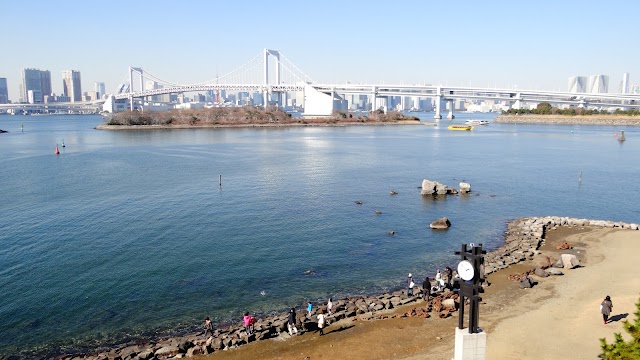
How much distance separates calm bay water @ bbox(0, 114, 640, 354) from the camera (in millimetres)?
12672

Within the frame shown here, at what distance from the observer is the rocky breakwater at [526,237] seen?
15500 millimetres

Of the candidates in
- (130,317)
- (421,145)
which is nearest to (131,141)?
(421,145)

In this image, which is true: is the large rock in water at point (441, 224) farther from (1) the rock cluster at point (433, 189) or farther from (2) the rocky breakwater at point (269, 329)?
(2) the rocky breakwater at point (269, 329)

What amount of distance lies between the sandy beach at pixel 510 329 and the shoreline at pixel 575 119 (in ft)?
335

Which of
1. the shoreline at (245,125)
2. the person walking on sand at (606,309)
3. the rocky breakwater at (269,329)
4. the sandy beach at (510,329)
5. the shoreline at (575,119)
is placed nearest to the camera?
the sandy beach at (510,329)

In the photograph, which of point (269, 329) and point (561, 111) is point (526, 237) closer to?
point (269, 329)

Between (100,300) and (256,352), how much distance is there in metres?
5.67

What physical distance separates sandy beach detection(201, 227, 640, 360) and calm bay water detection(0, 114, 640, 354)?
2.37 meters

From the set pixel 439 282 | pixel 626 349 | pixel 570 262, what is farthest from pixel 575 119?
pixel 626 349

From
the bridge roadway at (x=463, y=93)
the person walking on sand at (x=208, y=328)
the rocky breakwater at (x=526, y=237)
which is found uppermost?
the bridge roadway at (x=463, y=93)

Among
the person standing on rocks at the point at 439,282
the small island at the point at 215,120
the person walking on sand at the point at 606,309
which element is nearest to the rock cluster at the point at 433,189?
the person standing on rocks at the point at 439,282

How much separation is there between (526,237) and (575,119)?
3999 inches

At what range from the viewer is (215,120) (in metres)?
88.8

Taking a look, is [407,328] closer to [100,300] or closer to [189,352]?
[189,352]
